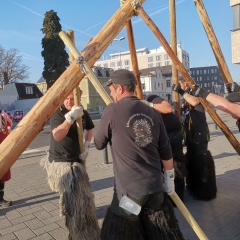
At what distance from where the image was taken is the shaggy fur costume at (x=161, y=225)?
7.26ft

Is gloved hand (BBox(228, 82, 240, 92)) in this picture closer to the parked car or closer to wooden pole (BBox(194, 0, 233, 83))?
wooden pole (BBox(194, 0, 233, 83))

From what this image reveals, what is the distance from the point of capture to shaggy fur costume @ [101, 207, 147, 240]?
2.16 m

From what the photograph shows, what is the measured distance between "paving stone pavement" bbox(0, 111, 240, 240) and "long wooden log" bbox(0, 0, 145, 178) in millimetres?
2061

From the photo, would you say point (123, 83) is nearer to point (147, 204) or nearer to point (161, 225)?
point (147, 204)

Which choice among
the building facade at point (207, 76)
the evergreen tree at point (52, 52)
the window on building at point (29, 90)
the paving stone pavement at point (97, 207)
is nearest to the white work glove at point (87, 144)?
the paving stone pavement at point (97, 207)

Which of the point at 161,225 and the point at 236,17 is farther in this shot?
the point at 236,17

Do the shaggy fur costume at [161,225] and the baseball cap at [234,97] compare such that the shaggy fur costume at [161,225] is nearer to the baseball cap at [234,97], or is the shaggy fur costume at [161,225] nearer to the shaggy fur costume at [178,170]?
the baseball cap at [234,97]

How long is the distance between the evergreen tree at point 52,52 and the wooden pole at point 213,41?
108 feet

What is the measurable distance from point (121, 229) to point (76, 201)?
A: 0.91 m

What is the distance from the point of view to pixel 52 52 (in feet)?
114

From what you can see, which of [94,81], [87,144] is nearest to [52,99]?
[94,81]

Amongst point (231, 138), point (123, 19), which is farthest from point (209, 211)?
point (123, 19)

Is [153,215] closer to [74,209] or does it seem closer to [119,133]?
[119,133]

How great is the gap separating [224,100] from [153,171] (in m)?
1.10
